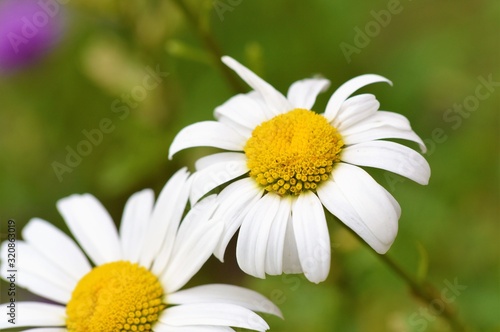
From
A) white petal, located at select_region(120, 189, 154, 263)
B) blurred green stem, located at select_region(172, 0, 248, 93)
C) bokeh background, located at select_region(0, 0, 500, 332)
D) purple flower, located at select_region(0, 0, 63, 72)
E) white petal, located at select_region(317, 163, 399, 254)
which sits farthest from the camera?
purple flower, located at select_region(0, 0, 63, 72)

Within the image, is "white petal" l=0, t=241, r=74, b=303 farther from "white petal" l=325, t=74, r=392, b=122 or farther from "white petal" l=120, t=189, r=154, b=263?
"white petal" l=325, t=74, r=392, b=122

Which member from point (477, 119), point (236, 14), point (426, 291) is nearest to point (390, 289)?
point (426, 291)

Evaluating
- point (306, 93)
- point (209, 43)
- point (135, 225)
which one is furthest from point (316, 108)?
point (135, 225)

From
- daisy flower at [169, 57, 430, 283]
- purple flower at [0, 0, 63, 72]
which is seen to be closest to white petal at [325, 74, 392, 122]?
daisy flower at [169, 57, 430, 283]

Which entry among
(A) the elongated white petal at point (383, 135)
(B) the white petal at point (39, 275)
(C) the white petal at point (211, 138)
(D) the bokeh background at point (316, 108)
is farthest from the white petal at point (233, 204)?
(D) the bokeh background at point (316, 108)

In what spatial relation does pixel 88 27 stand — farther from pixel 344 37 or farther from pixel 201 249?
pixel 201 249

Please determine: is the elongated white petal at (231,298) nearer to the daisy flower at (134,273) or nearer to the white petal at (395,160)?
the daisy flower at (134,273)
